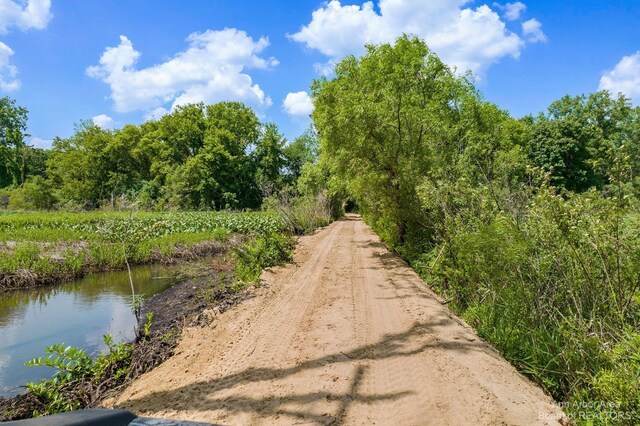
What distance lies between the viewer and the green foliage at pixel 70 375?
466cm

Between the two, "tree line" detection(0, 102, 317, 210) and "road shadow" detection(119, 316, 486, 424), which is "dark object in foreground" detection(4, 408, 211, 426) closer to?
"road shadow" detection(119, 316, 486, 424)

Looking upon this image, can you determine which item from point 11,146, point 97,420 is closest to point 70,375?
point 97,420

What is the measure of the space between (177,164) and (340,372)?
48.8 meters

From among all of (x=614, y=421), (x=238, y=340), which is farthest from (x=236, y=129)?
(x=614, y=421)

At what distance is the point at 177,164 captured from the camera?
1914 inches

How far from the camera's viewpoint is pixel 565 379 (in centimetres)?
419

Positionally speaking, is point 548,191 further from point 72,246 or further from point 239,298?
point 72,246

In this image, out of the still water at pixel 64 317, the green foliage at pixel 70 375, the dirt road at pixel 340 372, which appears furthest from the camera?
the still water at pixel 64 317

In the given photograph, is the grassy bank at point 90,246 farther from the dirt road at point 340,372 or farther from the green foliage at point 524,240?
the green foliage at point 524,240

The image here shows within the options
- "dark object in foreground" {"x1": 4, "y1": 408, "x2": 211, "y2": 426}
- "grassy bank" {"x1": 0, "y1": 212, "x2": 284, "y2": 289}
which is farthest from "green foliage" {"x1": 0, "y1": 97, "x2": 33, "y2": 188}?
"dark object in foreground" {"x1": 4, "y1": 408, "x2": 211, "y2": 426}

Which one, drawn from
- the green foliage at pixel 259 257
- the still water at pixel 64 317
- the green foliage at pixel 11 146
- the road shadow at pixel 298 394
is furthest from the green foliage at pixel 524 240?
the green foliage at pixel 11 146

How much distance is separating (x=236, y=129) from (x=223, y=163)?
7.10 m

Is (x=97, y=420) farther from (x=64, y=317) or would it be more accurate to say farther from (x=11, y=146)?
(x=11, y=146)

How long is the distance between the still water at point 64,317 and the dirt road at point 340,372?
2.92 metres
